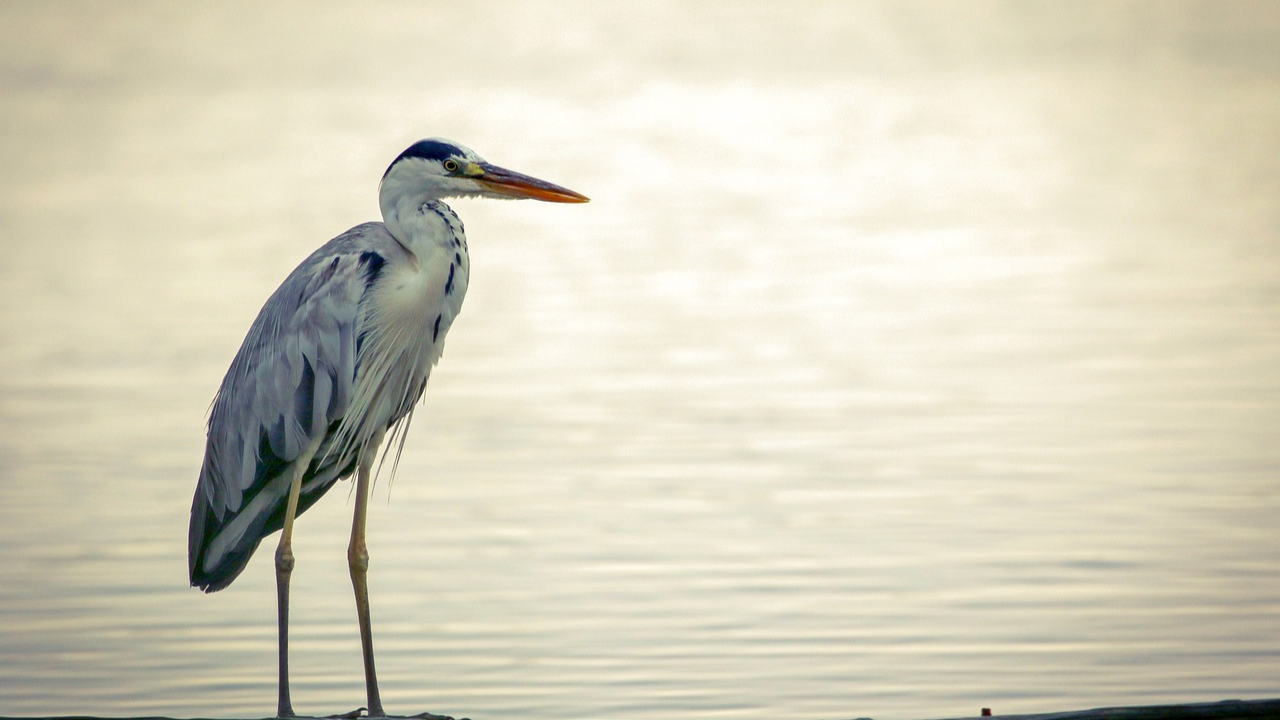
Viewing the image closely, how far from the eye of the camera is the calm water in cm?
822

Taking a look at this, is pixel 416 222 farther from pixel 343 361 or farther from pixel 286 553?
pixel 286 553

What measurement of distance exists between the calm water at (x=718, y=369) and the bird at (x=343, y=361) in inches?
54.4

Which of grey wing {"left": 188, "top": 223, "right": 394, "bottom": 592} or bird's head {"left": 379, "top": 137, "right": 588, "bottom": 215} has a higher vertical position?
bird's head {"left": 379, "top": 137, "right": 588, "bottom": 215}

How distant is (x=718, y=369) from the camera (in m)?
14.5

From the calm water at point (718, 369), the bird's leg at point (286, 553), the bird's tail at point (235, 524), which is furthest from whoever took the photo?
the calm water at point (718, 369)

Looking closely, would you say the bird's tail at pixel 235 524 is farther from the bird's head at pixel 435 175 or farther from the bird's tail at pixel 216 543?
the bird's head at pixel 435 175

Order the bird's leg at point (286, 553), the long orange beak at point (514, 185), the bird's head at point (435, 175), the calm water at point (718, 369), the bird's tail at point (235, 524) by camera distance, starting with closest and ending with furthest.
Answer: the bird's leg at point (286, 553)
the bird's head at point (435, 175)
the long orange beak at point (514, 185)
the bird's tail at point (235, 524)
the calm water at point (718, 369)

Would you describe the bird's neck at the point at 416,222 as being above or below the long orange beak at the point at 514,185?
below

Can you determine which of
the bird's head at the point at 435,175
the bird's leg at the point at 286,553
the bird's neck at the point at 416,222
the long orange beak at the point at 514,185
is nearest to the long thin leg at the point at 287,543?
the bird's leg at the point at 286,553

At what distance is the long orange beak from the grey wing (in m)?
0.37

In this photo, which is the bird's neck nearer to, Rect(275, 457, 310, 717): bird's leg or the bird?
the bird

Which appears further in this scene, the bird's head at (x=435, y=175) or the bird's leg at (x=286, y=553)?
the bird's head at (x=435, y=175)

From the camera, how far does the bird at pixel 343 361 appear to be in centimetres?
620

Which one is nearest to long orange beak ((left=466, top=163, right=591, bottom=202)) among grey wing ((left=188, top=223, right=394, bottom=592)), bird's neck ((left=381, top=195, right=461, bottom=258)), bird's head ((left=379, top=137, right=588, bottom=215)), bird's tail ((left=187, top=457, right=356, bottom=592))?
bird's head ((left=379, top=137, right=588, bottom=215))
